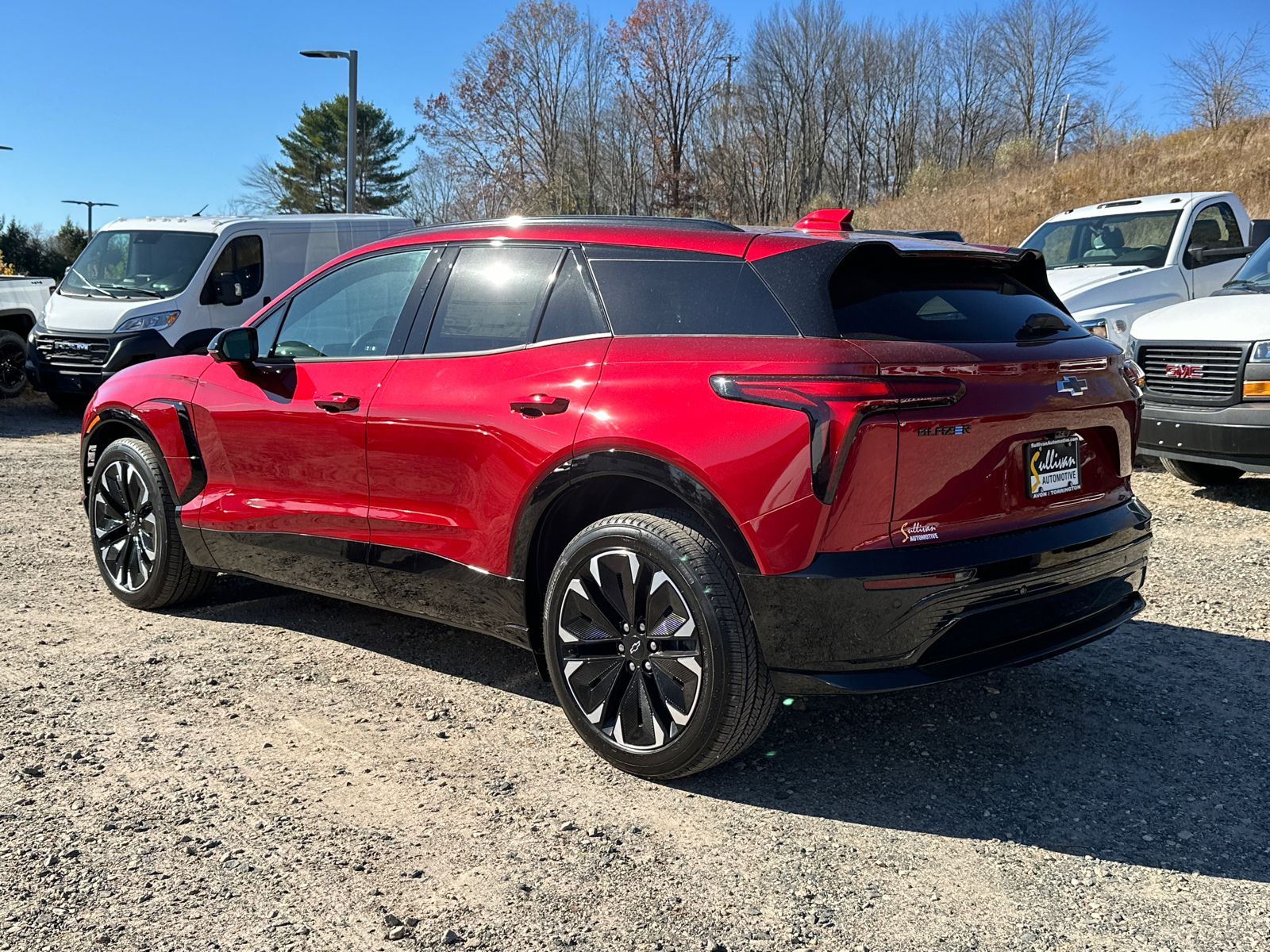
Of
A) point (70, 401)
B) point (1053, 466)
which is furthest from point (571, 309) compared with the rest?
point (70, 401)

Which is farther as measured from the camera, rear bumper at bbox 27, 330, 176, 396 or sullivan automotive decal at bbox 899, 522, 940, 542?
rear bumper at bbox 27, 330, 176, 396

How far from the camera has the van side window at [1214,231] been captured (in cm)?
1001

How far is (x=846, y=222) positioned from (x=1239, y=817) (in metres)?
2.31

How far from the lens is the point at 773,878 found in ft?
9.23

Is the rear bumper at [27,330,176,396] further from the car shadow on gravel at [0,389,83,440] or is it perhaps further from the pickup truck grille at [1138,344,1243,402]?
the pickup truck grille at [1138,344,1243,402]

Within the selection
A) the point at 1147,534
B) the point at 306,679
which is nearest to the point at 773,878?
the point at 1147,534

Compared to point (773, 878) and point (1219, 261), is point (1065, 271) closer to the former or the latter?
point (1219, 261)

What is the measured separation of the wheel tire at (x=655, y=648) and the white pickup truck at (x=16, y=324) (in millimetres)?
13194

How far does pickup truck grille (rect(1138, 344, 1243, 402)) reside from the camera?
7.21 meters

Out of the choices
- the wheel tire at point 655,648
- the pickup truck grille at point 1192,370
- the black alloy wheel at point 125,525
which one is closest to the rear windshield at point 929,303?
the wheel tire at point 655,648

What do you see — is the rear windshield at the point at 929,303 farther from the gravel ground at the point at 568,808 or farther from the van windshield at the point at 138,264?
the van windshield at the point at 138,264

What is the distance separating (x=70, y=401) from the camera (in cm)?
1337

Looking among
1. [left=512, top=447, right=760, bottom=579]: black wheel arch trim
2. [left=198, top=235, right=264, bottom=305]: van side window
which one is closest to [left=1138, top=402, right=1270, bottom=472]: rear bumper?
[left=512, top=447, right=760, bottom=579]: black wheel arch trim

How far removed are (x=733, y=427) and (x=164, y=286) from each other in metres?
11.1
